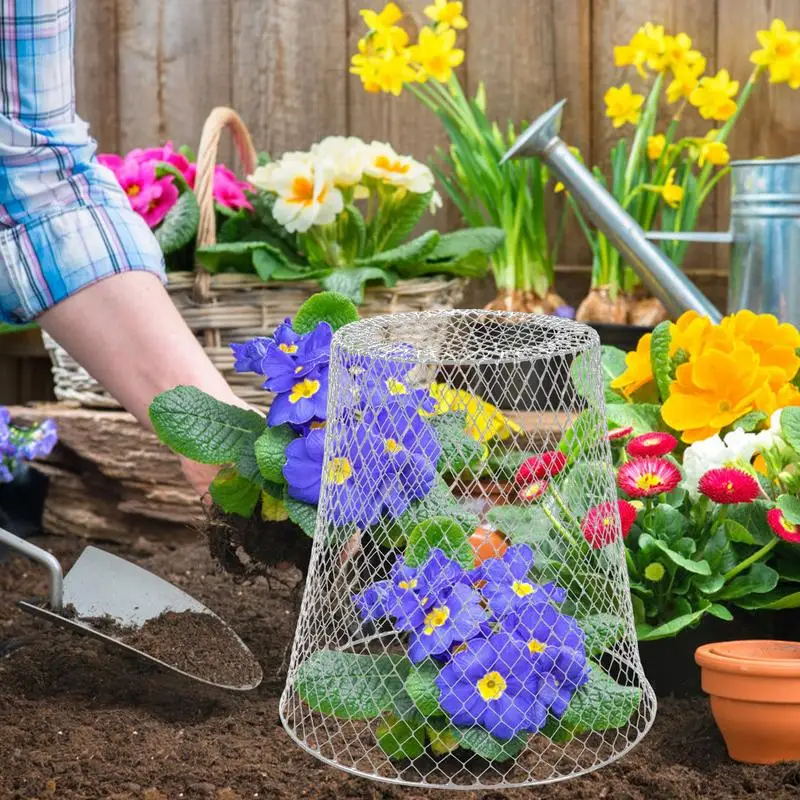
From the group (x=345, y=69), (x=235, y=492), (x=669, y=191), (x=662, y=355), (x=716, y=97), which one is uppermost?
(x=345, y=69)

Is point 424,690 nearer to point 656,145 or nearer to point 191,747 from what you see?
point 191,747

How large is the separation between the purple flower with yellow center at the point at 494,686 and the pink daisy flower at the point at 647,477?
0.96 feet

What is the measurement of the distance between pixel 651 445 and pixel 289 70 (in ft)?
5.68

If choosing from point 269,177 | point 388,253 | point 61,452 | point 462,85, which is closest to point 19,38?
point 269,177

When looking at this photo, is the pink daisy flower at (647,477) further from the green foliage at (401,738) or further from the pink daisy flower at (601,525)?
the green foliage at (401,738)

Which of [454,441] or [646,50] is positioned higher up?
[646,50]

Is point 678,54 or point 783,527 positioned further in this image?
point 678,54

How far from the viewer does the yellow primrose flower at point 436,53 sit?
A: 7.01ft

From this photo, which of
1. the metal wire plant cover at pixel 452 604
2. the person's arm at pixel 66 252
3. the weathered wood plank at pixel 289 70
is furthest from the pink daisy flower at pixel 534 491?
the weathered wood plank at pixel 289 70

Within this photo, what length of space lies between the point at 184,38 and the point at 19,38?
1479mm

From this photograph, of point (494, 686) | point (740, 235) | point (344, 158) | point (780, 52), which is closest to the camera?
point (494, 686)

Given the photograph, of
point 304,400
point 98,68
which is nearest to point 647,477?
point 304,400

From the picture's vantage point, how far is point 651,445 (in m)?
1.21

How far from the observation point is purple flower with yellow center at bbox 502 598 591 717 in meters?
0.94
